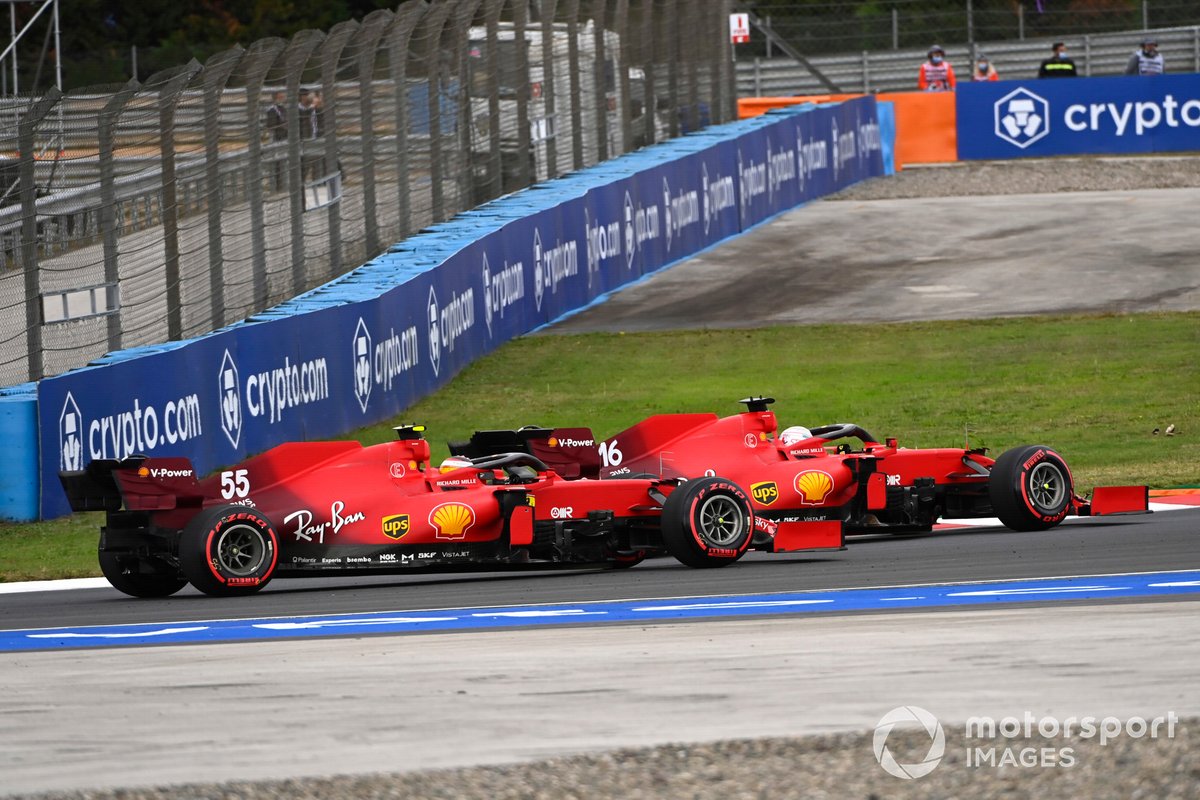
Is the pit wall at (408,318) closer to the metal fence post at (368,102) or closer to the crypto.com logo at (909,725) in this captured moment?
the metal fence post at (368,102)

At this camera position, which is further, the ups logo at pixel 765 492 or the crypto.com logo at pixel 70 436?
the crypto.com logo at pixel 70 436

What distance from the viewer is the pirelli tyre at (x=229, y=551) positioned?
9.92 metres

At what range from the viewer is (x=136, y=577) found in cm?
1037

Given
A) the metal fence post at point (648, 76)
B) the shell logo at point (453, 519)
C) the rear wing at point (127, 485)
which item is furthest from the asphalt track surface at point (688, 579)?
the metal fence post at point (648, 76)

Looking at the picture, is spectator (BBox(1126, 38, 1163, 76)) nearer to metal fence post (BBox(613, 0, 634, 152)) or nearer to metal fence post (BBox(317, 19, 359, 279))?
metal fence post (BBox(613, 0, 634, 152))

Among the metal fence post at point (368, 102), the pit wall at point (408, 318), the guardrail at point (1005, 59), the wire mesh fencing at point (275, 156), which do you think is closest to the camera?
the pit wall at point (408, 318)

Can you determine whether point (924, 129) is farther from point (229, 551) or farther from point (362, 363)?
point (229, 551)

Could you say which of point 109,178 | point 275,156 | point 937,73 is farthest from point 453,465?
point 937,73

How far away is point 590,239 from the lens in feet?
80.2

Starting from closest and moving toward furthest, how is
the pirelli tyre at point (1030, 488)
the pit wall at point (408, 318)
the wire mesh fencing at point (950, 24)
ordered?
1. the pirelli tyre at point (1030, 488)
2. the pit wall at point (408, 318)
3. the wire mesh fencing at point (950, 24)

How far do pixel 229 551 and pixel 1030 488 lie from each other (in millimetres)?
4495

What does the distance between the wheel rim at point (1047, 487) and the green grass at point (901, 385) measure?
7.33ft

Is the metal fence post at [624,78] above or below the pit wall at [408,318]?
above

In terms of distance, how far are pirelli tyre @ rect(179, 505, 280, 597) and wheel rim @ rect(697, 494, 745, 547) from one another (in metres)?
2.15
